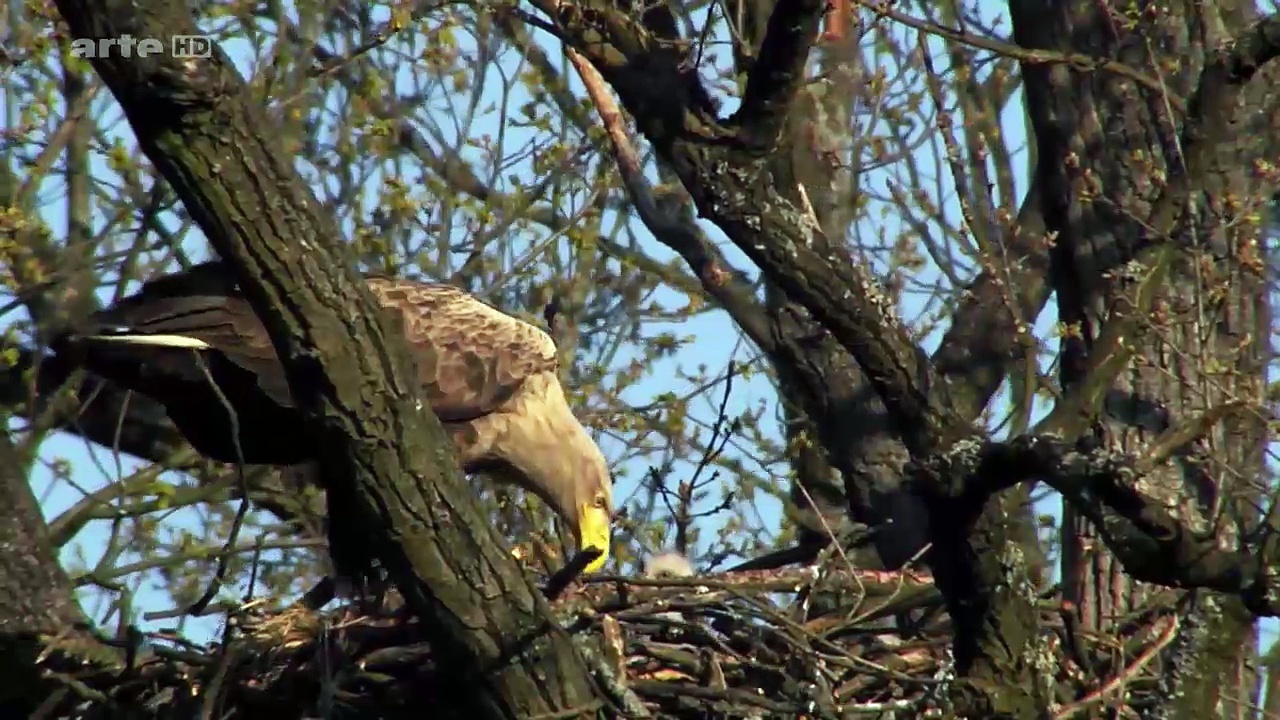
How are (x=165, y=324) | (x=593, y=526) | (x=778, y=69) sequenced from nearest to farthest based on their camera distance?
(x=778, y=69) < (x=165, y=324) < (x=593, y=526)

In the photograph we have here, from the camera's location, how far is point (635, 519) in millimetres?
7078

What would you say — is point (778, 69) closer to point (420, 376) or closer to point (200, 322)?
point (200, 322)

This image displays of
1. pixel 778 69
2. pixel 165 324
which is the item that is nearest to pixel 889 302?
pixel 778 69

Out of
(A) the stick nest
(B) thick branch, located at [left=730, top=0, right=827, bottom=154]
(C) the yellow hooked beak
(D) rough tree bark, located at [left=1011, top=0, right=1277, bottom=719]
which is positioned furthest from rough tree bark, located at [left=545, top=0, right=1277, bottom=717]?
(C) the yellow hooked beak

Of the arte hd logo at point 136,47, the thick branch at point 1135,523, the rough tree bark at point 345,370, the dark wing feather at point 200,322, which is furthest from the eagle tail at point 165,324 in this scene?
the thick branch at point 1135,523

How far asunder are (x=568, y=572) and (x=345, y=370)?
0.96m

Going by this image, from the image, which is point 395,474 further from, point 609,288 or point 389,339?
point 609,288

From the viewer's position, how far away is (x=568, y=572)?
418 centimetres

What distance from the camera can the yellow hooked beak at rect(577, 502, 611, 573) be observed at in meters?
6.41

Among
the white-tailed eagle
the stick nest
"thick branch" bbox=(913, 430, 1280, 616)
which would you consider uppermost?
the white-tailed eagle

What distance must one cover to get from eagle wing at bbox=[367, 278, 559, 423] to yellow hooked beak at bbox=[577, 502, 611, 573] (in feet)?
1.65

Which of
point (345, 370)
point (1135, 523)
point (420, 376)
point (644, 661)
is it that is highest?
point (420, 376)

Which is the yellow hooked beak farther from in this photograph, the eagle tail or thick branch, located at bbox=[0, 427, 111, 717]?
thick branch, located at bbox=[0, 427, 111, 717]

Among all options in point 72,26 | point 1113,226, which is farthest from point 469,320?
point 72,26
